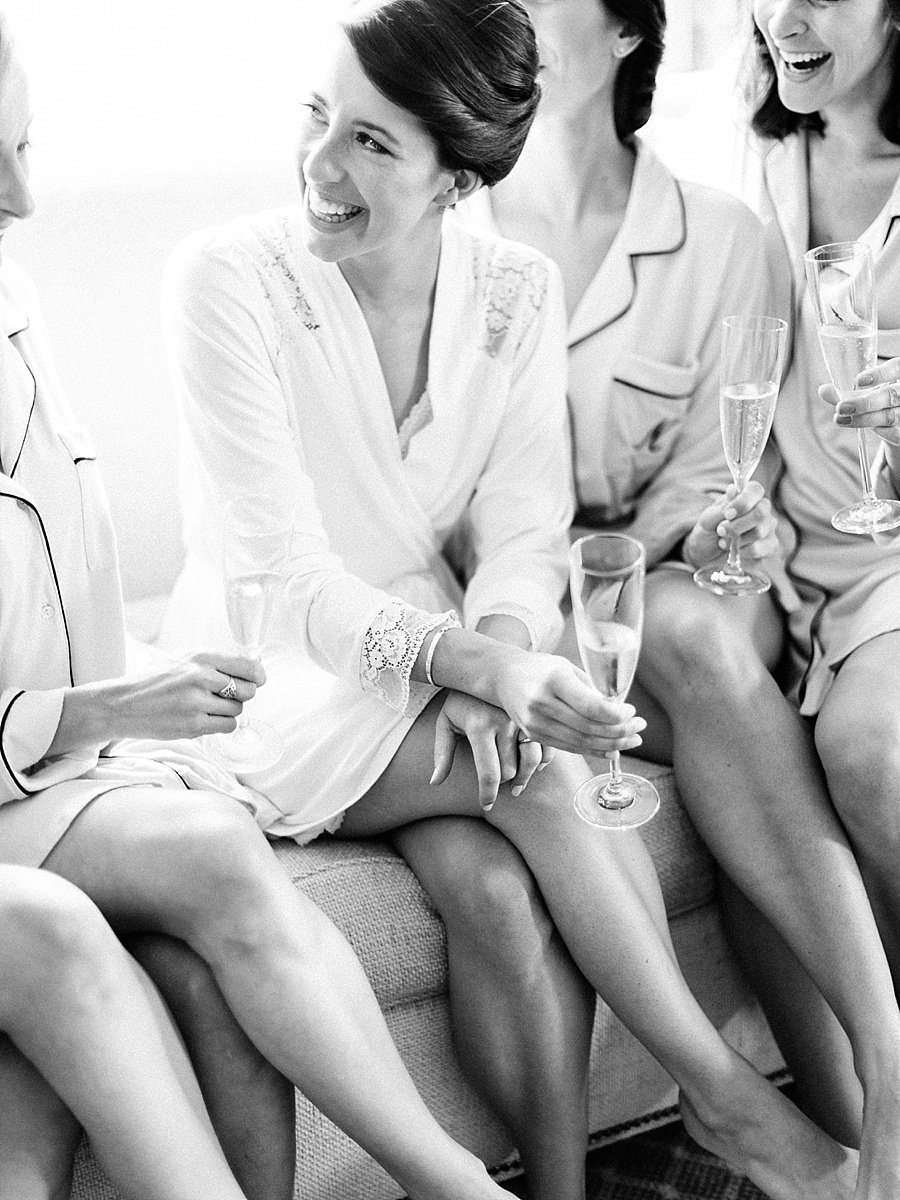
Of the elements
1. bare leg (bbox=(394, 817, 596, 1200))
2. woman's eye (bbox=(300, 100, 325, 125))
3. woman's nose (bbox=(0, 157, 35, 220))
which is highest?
woman's nose (bbox=(0, 157, 35, 220))

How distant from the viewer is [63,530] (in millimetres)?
1758

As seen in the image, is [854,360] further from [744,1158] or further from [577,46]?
[744,1158]

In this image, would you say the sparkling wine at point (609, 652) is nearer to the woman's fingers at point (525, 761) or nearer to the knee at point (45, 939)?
the woman's fingers at point (525, 761)

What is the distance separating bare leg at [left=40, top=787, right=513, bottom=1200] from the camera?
1.57 metres

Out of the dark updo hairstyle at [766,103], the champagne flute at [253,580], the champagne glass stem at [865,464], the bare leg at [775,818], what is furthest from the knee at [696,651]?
the dark updo hairstyle at [766,103]

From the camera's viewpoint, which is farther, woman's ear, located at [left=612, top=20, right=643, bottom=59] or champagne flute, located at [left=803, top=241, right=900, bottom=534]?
woman's ear, located at [left=612, top=20, right=643, bottom=59]

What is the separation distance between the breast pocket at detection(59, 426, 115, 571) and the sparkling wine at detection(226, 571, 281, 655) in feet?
0.69

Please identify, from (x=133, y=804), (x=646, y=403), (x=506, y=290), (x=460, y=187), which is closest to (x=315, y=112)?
(x=460, y=187)

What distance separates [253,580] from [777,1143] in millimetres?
811

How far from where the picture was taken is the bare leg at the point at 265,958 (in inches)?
61.9

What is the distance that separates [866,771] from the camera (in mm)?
1850

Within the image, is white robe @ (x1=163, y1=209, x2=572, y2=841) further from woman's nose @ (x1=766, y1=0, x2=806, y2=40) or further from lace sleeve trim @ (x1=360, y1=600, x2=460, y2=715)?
woman's nose @ (x1=766, y1=0, x2=806, y2=40)

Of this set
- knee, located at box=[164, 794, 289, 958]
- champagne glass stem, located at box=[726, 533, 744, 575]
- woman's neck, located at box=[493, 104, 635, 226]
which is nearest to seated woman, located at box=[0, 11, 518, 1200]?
knee, located at box=[164, 794, 289, 958]

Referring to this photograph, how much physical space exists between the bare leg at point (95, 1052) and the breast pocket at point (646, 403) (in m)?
1.06
